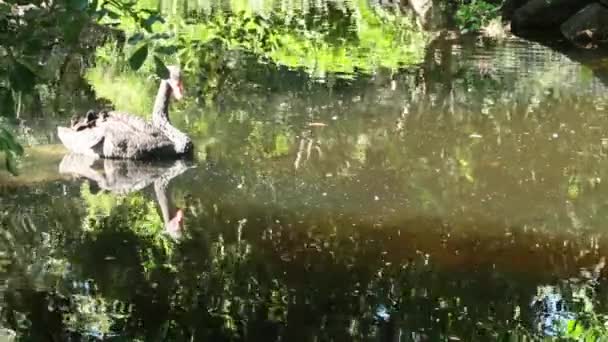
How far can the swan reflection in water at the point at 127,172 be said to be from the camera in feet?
21.1

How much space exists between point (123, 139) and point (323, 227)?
210cm

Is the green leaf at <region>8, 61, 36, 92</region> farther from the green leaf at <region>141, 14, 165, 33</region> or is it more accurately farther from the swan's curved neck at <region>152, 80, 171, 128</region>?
the swan's curved neck at <region>152, 80, 171, 128</region>

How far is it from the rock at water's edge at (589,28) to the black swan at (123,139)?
8094mm

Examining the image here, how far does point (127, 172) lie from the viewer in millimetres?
Result: 6836

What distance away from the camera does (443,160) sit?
713 centimetres

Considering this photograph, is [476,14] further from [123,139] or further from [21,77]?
[21,77]

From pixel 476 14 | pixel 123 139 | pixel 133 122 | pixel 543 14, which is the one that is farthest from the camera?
pixel 476 14

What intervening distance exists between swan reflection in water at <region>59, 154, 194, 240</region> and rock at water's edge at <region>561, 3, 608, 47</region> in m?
8.33

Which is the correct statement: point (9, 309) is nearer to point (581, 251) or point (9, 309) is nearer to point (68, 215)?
point (68, 215)

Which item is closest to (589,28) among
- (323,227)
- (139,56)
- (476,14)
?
(476,14)

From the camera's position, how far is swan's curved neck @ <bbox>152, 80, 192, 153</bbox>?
7.09 metres

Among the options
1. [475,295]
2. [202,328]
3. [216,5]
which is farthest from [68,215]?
[216,5]

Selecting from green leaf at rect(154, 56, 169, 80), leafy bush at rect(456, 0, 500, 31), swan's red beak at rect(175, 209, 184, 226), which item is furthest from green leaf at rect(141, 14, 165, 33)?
leafy bush at rect(456, 0, 500, 31)

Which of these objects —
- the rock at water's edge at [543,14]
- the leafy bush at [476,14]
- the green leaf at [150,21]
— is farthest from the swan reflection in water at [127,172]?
the rock at water's edge at [543,14]
